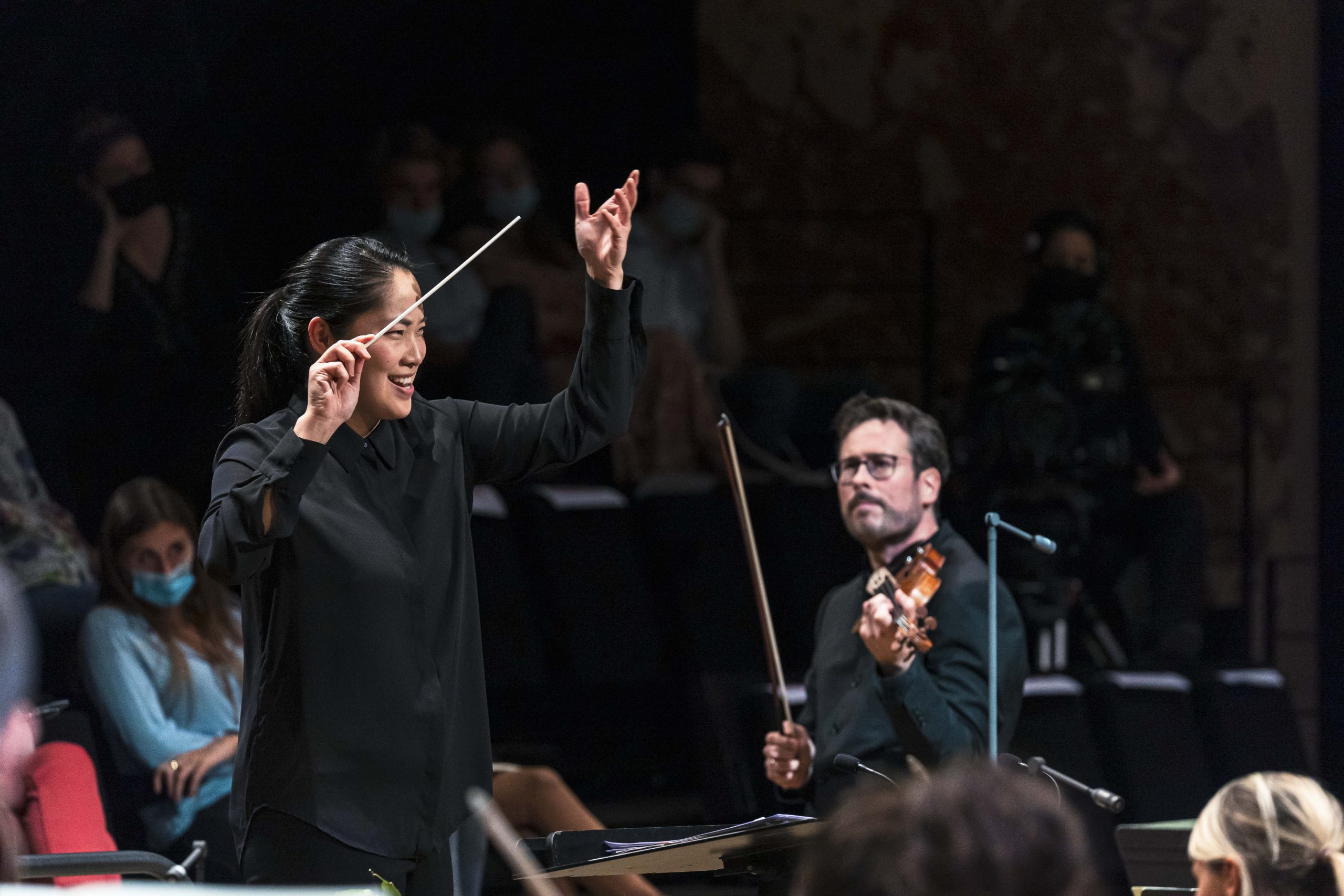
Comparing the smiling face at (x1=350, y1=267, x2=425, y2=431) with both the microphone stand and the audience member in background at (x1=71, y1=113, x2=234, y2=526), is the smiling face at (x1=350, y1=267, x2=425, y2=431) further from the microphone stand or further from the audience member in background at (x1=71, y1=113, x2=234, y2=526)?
the audience member in background at (x1=71, y1=113, x2=234, y2=526)

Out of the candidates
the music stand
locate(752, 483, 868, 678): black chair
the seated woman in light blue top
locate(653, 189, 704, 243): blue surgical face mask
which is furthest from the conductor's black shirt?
locate(653, 189, 704, 243): blue surgical face mask

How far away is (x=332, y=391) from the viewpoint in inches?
66.1

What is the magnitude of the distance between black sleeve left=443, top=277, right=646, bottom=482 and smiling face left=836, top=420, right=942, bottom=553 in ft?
2.79

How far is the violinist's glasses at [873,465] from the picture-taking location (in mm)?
2701

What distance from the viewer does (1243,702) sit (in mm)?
4023

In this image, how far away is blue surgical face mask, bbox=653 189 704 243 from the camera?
198 inches

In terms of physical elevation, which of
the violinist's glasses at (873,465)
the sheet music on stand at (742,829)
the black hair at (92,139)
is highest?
the black hair at (92,139)

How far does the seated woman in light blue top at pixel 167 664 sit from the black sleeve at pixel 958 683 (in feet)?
4.23

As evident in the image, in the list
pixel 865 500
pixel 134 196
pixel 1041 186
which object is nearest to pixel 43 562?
pixel 134 196

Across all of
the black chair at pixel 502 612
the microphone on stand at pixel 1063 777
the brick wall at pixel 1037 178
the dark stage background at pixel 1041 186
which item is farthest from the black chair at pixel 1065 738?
the brick wall at pixel 1037 178

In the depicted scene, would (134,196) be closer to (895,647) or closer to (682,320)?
(682,320)

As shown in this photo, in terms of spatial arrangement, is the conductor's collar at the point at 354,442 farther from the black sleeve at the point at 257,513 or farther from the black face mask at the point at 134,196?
the black face mask at the point at 134,196

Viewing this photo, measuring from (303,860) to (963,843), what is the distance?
927mm

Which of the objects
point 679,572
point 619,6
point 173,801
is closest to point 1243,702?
point 679,572
